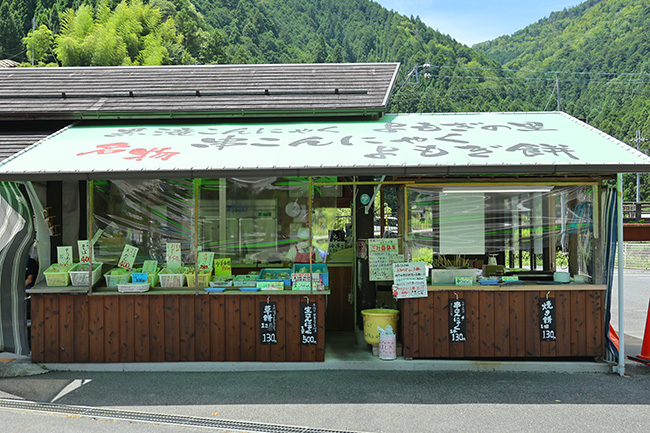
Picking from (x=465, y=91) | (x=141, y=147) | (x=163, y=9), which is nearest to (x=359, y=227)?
(x=141, y=147)

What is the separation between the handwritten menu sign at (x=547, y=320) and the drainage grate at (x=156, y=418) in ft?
11.1

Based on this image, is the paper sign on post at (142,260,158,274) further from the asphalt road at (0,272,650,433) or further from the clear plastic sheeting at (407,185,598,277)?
the clear plastic sheeting at (407,185,598,277)

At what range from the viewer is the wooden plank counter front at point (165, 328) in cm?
689

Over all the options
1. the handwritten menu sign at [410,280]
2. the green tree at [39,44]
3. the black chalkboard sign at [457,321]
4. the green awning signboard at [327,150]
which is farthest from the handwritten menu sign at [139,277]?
the green tree at [39,44]

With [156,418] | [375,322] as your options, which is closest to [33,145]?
[156,418]

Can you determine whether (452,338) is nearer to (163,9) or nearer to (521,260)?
(521,260)

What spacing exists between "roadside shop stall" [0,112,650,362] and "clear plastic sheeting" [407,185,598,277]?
0.06ft

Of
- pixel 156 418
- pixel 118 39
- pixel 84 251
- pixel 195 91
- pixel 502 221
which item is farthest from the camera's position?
pixel 118 39

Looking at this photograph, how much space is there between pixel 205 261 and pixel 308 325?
1.69 metres

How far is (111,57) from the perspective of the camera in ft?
135

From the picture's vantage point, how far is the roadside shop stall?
6.68 m

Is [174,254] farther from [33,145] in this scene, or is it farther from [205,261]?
[33,145]

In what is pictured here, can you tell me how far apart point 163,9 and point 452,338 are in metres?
69.6

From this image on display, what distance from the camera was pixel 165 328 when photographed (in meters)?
6.91
